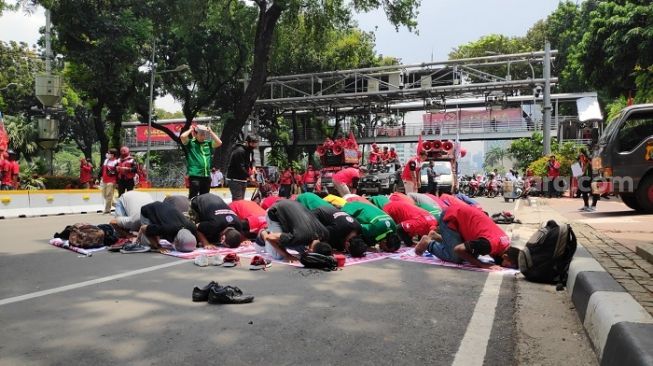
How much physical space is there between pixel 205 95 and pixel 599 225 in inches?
902

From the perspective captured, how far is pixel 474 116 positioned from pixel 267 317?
125ft

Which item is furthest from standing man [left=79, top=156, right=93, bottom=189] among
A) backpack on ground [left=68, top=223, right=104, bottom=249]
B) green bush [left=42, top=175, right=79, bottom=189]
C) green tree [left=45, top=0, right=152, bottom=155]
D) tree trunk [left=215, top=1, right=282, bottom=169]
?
backpack on ground [left=68, top=223, right=104, bottom=249]

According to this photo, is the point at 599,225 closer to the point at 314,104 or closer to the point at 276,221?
the point at 276,221

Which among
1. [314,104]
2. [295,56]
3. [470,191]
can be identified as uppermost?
[295,56]

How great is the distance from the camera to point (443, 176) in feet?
67.1

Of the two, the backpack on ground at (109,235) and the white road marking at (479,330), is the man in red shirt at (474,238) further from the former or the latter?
the backpack on ground at (109,235)

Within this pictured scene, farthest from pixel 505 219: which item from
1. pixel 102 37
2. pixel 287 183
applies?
pixel 102 37

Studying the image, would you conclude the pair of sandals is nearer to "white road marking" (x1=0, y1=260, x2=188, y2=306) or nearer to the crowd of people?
the crowd of people

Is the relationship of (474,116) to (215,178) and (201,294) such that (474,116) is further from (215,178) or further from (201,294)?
(201,294)

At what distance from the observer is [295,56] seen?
109ft

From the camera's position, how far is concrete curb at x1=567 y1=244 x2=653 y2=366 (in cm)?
236

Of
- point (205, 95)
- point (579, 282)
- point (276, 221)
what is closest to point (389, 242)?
point (276, 221)

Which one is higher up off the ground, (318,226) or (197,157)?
(197,157)

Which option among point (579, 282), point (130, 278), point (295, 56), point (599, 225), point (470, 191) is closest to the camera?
A: point (579, 282)
